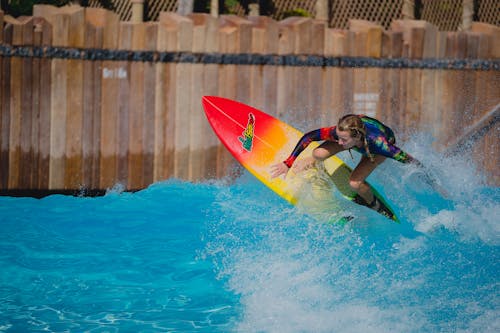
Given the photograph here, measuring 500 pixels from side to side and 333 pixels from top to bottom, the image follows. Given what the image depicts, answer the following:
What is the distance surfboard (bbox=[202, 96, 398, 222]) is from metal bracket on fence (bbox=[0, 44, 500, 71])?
82cm

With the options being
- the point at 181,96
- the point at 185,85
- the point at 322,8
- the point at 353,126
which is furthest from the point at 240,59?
the point at 322,8

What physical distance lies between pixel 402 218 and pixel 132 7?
29.7 feet

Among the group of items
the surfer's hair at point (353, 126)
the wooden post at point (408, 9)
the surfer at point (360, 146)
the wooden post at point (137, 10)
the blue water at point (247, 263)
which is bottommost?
the blue water at point (247, 263)

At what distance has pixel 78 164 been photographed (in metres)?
8.83

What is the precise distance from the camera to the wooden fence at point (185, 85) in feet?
28.6

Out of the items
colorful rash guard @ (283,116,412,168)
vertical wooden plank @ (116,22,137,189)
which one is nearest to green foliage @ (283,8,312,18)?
vertical wooden plank @ (116,22,137,189)

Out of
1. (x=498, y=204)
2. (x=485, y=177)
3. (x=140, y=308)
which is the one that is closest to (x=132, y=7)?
(x=485, y=177)

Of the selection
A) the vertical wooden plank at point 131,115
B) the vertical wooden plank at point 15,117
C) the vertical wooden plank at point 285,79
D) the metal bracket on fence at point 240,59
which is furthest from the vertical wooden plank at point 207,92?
the vertical wooden plank at point 15,117

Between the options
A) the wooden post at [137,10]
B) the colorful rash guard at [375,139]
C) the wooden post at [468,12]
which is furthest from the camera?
the wooden post at [468,12]

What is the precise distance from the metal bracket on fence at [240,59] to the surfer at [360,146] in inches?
96.0

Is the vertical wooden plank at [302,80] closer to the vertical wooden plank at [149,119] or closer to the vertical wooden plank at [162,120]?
the vertical wooden plank at [162,120]

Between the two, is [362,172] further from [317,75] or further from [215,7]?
[215,7]

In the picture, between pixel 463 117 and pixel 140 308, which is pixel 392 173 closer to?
pixel 463 117

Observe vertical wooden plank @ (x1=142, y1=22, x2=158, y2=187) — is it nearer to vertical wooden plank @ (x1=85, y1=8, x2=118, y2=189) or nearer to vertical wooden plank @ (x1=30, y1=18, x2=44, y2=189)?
vertical wooden plank @ (x1=85, y1=8, x2=118, y2=189)
